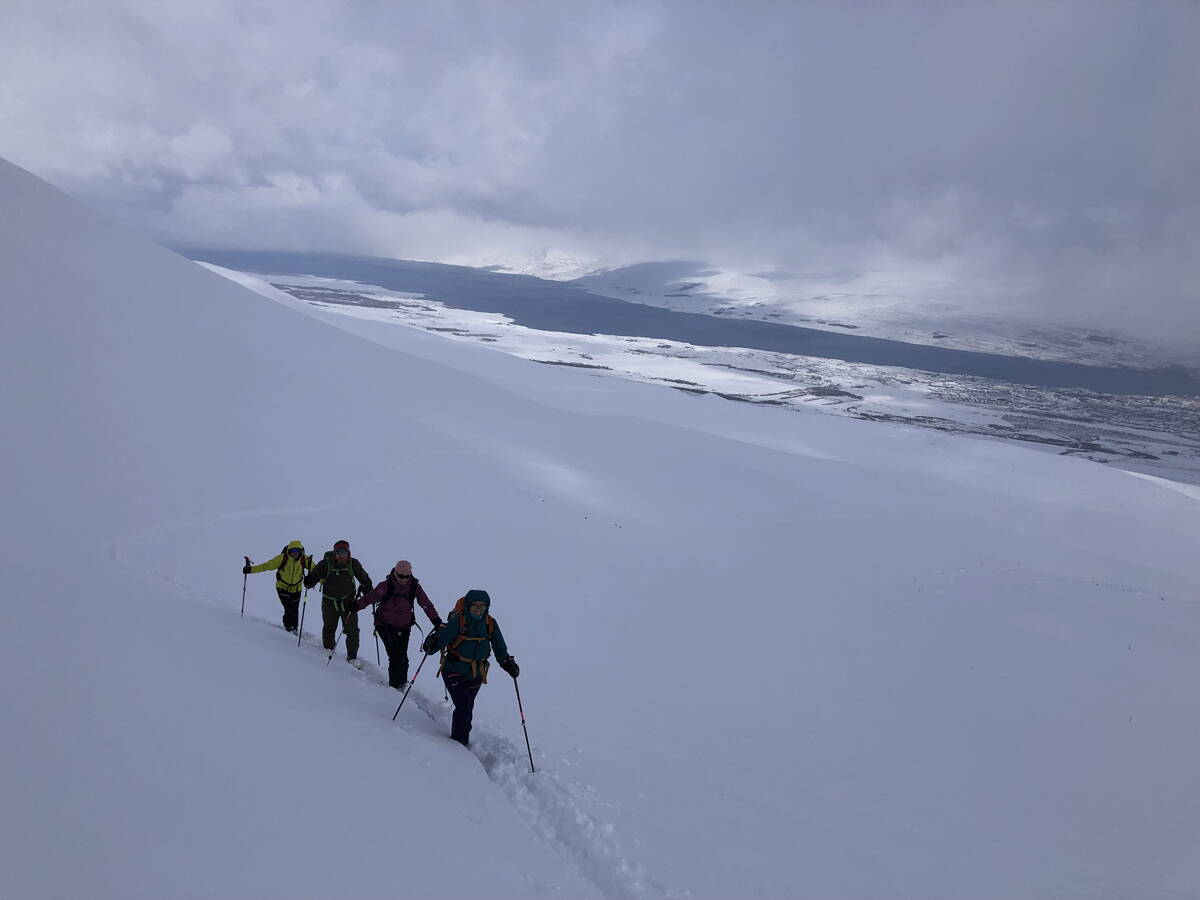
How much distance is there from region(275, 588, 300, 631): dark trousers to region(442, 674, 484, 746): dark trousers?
111 inches

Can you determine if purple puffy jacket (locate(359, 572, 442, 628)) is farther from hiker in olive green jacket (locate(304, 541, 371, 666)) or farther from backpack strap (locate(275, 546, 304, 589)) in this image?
backpack strap (locate(275, 546, 304, 589))

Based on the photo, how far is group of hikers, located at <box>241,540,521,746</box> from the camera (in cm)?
584

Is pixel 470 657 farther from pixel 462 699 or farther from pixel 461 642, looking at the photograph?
pixel 462 699

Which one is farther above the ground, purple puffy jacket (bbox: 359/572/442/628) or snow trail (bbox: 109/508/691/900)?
purple puffy jacket (bbox: 359/572/442/628)

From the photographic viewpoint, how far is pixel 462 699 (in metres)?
5.85

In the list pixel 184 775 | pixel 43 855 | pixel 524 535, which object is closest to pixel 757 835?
pixel 184 775

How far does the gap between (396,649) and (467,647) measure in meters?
1.43

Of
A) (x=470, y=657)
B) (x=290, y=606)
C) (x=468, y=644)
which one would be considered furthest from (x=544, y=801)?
(x=290, y=606)

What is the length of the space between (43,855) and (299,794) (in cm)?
138

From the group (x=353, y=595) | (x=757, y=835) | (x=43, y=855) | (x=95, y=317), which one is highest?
(x=95, y=317)

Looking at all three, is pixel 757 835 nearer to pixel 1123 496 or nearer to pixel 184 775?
pixel 184 775

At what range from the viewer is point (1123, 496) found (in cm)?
2639

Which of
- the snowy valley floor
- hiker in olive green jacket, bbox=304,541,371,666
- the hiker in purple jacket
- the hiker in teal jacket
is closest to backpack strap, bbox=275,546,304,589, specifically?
hiker in olive green jacket, bbox=304,541,371,666

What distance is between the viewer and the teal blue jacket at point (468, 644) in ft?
19.1
